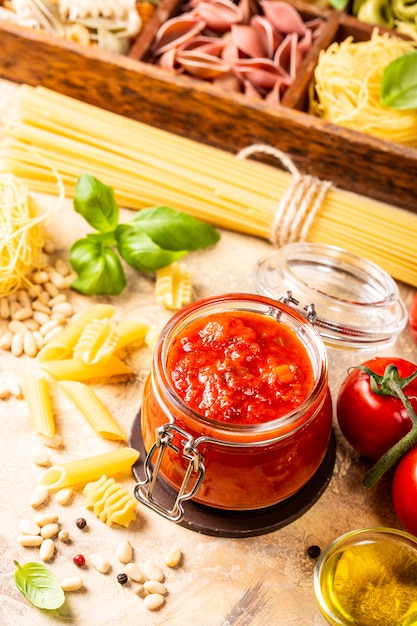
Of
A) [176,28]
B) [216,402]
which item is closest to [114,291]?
[216,402]

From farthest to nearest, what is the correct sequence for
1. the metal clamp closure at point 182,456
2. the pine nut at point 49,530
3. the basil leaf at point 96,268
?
the basil leaf at point 96,268 < the pine nut at point 49,530 < the metal clamp closure at point 182,456

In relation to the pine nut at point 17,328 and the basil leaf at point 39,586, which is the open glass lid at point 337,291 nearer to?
the pine nut at point 17,328

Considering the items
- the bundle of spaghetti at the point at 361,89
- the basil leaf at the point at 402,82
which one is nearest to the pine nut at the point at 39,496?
the bundle of spaghetti at the point at 361,89

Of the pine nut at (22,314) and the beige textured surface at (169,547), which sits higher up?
the pine nut at (22,314)

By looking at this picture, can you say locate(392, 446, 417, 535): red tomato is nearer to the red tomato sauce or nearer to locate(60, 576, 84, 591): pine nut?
the red tomato sauce

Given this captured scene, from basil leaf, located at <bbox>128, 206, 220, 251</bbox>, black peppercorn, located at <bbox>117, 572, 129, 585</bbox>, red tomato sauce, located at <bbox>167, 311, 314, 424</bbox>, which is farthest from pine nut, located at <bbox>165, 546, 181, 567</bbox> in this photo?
basil leaf, located at <bbox>128, 206, 220, 251</bbox>

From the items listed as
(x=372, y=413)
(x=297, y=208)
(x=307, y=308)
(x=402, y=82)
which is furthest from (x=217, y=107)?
(x=372, y=413)

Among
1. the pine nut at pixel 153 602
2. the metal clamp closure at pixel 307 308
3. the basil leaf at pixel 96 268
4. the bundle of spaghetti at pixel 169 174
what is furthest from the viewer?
the bundle of spaghetti at pixel 169 174
